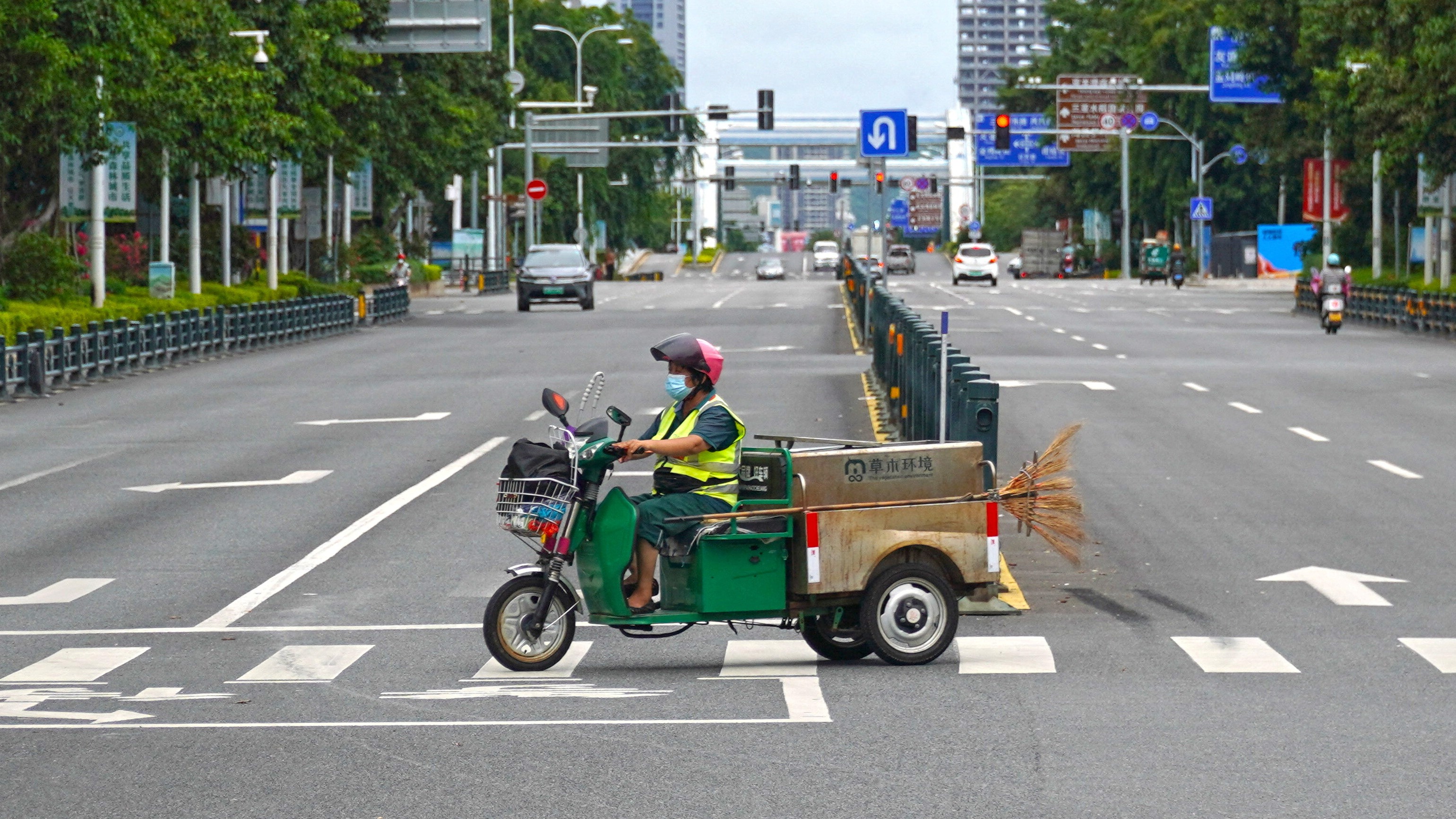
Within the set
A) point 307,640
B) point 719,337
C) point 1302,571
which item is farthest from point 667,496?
point 719,337

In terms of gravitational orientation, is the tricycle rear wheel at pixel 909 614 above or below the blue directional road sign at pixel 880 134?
below

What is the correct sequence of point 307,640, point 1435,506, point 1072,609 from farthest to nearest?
point 1435,506 → point 1072,609 → point 307,640

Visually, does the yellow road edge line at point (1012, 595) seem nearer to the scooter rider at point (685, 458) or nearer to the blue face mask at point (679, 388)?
the scooter rider at point (685, 458)

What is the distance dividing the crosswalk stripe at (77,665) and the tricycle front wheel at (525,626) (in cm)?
182

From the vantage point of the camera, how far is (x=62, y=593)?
41.4 feet

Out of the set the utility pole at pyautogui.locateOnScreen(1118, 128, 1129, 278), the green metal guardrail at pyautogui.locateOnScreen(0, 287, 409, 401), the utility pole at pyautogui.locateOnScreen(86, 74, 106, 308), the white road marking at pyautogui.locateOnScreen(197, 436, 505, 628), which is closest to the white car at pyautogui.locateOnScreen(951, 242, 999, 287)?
the utility pole at pyautogui.locateOnScreen(1118, 128, 1129, 278)

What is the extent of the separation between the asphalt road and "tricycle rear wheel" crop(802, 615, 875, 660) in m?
0.08

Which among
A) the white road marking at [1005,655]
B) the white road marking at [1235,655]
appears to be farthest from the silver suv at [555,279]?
the white road marking at [1235,655]

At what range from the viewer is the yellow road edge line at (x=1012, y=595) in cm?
1189

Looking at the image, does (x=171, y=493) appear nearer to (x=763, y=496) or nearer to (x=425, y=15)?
(x=763, y=496)

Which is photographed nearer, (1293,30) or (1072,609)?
(1072,609)

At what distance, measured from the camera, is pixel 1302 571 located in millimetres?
13305

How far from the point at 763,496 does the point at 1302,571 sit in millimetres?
4700

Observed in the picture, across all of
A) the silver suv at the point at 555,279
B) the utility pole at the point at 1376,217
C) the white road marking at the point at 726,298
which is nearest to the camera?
the silver suv at the point at 555,279
